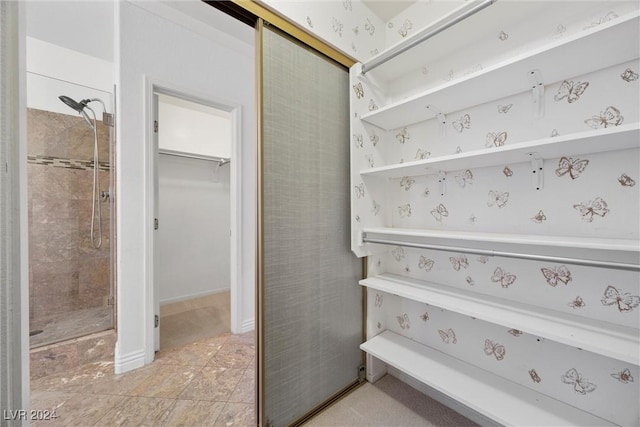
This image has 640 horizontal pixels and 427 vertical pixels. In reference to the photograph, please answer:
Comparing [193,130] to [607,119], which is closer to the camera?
[607,119]

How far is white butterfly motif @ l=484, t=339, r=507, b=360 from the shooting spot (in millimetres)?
1231

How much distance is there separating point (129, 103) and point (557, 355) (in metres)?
2.83

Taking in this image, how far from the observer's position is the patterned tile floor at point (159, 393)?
1.33m

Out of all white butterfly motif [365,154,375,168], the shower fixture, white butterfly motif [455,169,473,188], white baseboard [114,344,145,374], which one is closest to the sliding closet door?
white butterfly motif [365,154,375,168]

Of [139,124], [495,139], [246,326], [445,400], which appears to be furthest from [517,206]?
[139,124]

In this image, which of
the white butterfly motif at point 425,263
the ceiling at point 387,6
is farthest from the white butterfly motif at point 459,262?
the ceiling at point 387,6

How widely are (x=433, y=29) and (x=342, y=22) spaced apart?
1.77 ft

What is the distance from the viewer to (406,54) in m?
1.38

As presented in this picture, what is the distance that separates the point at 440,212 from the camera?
1446 mm

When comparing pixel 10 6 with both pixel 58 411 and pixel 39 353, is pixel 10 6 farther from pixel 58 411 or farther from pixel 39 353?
pixel 39 353

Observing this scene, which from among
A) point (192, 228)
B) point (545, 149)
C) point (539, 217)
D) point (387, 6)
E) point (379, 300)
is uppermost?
point (387, 6)

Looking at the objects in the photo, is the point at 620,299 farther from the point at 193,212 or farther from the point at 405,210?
the point at 193,212

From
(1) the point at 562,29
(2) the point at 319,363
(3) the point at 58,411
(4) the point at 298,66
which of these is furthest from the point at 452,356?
(3) the point at 58,411

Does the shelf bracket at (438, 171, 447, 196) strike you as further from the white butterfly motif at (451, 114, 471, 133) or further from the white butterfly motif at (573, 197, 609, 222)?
the white butterfly motif at (573, 197, 609, 222)
